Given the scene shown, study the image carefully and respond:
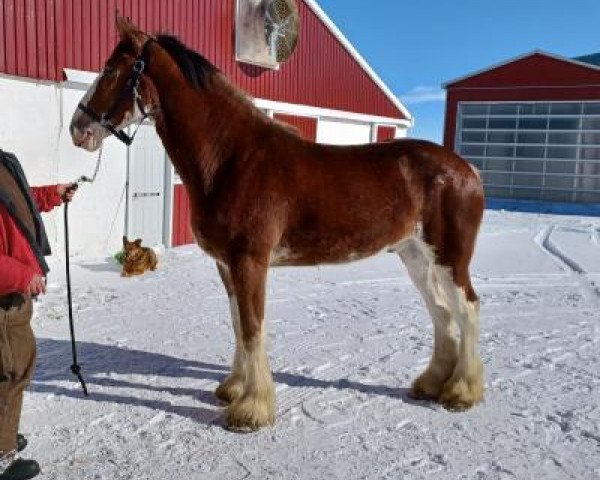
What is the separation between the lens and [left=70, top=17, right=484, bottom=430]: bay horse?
10.5 feet

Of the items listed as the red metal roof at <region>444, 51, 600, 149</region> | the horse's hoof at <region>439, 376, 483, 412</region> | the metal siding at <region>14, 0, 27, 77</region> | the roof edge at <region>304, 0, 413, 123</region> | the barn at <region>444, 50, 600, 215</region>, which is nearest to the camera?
the horse's hoof at <region>439, 376, 483, 412</region>

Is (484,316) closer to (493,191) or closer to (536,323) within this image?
(536,323)

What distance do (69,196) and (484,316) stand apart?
440 cm

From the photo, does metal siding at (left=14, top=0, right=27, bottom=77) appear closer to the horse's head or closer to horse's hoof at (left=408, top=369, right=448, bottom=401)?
the horse's head

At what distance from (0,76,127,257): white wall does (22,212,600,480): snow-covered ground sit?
3.64 ft

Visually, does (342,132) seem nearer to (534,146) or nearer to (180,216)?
(180,216)

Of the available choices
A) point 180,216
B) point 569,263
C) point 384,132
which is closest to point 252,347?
point 180,216

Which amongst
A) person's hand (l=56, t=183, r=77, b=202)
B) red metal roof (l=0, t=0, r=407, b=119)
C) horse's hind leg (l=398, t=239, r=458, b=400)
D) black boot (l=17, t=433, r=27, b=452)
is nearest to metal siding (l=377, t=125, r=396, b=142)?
red metal roof (l=0, t=0, r=407, b=119)

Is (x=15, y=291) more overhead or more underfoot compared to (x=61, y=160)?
more underfoot

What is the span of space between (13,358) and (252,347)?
130 cm

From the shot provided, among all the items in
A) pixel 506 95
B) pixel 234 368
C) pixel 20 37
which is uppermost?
pixel 506 95

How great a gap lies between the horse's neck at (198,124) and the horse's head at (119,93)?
99 millimetres

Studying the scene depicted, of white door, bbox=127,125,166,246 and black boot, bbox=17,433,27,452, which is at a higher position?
white door, bbox=127,125,166,246

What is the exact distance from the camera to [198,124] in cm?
329
